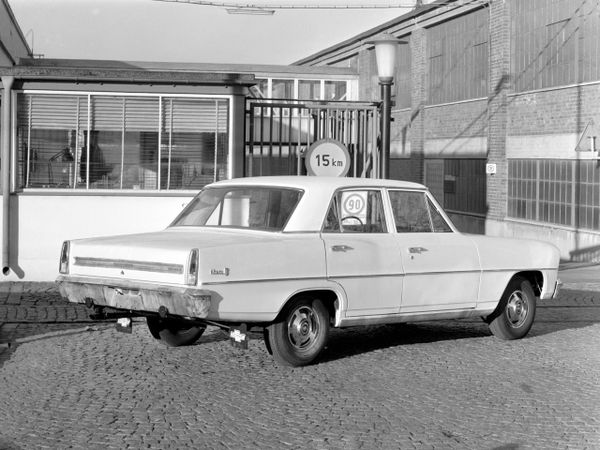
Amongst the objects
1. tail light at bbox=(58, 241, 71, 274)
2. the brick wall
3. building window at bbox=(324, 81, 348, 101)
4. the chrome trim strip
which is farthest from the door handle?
building window at bbox=(324, 81, 348, 101)

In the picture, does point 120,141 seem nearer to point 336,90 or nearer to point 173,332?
point 173,332

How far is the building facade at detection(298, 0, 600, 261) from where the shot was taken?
23812mm

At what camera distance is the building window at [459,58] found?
30.5 meters

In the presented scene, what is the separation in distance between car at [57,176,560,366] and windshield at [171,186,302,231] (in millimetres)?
12

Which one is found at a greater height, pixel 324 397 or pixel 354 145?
pixel 354 145

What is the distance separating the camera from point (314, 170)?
14.7 metres

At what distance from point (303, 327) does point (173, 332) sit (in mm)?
1522

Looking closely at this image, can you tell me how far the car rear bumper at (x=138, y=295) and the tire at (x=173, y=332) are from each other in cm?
87

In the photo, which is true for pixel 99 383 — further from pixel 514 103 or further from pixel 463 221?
pixel 463 221

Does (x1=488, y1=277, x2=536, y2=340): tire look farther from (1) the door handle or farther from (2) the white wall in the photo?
(2) the white wall

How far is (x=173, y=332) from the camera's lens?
974 centimetres

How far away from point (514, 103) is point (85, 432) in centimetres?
2298

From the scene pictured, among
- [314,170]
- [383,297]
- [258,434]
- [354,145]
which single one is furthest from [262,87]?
[258,434]

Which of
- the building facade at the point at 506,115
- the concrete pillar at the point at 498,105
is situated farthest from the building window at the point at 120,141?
the concrete pillar at the point at 498,105
